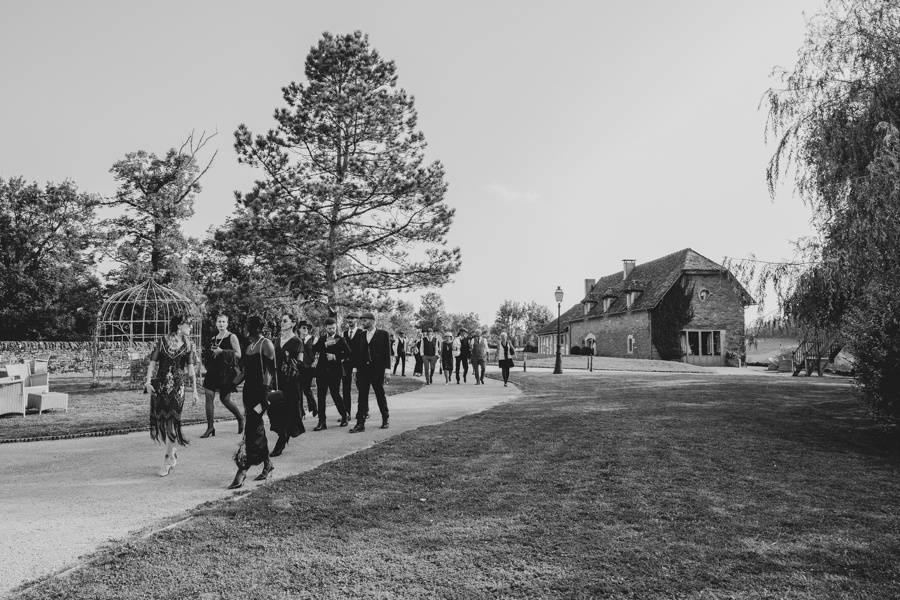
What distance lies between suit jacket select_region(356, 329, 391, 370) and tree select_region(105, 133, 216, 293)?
31754mm

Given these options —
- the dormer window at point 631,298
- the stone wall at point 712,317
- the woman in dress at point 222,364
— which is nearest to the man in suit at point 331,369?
the woman in dress at point 222,364

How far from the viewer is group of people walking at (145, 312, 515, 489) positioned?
21.3 ft

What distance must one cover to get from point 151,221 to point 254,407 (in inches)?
1471

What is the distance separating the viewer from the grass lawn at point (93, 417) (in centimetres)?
1018

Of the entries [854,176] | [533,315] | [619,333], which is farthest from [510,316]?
[854,176]

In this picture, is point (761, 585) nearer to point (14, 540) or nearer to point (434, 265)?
point (14, 540)

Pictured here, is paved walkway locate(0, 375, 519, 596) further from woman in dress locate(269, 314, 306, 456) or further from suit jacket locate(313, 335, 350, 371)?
suit jacket locate(313, 335, 350, 371)

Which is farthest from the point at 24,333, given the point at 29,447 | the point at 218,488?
the point at 218,488

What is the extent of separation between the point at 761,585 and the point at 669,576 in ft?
1.82

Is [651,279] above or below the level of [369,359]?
above

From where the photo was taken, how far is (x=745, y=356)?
39.1 m

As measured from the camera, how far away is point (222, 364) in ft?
28.6

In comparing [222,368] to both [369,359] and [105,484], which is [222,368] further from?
[105,484]

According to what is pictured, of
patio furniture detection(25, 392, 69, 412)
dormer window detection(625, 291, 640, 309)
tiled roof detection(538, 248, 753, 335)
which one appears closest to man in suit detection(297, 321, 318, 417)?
patio furniture detection(25, 392, 69, 412)
